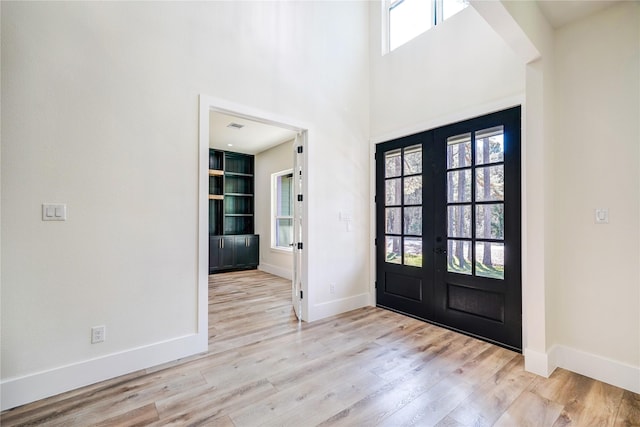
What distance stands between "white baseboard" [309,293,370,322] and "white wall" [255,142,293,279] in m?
2.34

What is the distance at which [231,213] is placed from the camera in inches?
284

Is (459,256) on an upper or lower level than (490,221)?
lower

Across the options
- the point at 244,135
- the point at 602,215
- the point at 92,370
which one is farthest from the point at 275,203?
the point at 602,215

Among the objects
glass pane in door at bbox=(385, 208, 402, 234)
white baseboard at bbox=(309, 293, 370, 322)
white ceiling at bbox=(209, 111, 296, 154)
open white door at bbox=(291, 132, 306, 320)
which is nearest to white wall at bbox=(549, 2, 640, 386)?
glass pane in door at bbox=(385, 208, 402, 234)

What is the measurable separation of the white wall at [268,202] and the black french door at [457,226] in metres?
2.79

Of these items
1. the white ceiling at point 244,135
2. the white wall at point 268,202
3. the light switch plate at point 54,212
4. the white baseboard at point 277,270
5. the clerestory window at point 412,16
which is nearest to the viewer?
the light switch plate at point 54,212

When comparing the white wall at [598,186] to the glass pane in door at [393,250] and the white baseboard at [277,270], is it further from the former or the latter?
the white baseboard at [277,270]

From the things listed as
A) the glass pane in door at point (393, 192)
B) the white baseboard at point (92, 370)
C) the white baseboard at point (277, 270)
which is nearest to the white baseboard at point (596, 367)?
the glass pane in door at point (393, 192)

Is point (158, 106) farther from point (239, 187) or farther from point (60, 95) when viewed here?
point (239, 187)

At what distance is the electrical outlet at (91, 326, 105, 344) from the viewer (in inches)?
87.0

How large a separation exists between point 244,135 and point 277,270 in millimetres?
2909

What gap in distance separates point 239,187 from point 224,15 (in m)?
4.80

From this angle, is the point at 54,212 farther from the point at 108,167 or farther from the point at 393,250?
the point at 393,250

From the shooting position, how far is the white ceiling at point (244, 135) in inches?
194
